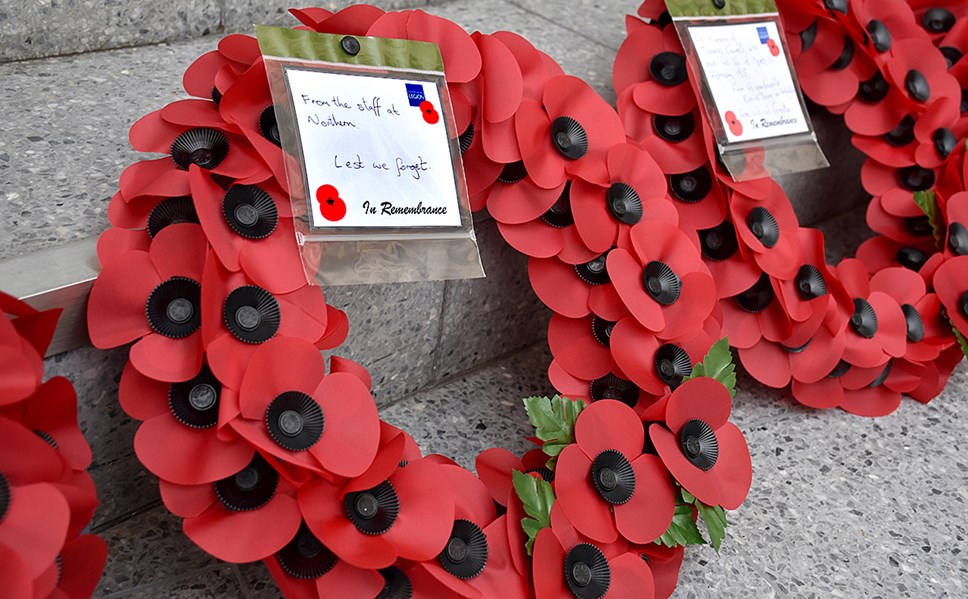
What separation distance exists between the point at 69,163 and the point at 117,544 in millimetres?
368

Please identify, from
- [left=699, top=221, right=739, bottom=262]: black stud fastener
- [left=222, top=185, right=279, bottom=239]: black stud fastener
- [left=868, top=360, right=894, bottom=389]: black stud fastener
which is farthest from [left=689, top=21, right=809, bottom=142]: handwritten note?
Answer: [left=222, top=185, right=279, bottom=239]: black stud fastener

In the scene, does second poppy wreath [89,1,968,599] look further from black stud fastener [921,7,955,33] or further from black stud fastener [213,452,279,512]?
black stud fastener [921,7,955,33]

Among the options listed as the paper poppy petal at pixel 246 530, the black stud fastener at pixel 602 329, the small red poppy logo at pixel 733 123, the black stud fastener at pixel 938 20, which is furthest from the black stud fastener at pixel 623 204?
the black stud fastener at pixel 938 20

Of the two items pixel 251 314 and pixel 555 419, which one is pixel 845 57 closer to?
pixel 555 419

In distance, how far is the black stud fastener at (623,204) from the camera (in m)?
0.88

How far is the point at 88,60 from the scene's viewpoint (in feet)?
3.55

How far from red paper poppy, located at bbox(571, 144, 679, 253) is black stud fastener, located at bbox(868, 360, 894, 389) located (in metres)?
0.40

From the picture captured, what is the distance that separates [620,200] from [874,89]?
0.55 meters

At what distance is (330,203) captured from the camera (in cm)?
75

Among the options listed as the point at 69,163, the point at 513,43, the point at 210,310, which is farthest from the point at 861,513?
the point at 69,163

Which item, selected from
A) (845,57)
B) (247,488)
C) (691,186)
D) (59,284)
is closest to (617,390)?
(691,186)

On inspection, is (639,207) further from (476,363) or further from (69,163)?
(69,163)

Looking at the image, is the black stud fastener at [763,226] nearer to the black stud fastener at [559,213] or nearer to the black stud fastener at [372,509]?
the black stud fastener at [559,213]

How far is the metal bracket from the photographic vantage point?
0.70m
